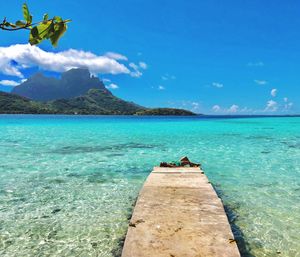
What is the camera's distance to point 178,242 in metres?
5.29

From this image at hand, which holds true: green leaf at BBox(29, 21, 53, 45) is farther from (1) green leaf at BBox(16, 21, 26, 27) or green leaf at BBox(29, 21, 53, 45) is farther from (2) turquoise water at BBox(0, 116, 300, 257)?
(2) turquoise water at BBox(0, 116, 300, 257)

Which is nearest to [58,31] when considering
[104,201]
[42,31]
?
[42,31]

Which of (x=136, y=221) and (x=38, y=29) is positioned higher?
(x=38, y=29)

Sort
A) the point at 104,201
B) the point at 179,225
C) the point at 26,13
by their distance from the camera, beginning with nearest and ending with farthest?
the point at 26,13 → the point at 179,225 → the point at 104,201

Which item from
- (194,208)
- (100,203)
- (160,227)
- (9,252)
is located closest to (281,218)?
(194,208)

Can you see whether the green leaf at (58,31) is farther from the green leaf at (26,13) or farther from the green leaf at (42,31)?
the green leaf at (26,13)

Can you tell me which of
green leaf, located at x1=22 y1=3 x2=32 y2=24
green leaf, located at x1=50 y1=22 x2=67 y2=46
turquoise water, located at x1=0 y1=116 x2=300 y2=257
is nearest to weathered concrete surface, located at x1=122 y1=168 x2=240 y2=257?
turquoise water, located at x1=0 y1=116 x2=300 y2=257

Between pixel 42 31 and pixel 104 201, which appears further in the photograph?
pixel 104 201

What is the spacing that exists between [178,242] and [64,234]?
320 centimetres

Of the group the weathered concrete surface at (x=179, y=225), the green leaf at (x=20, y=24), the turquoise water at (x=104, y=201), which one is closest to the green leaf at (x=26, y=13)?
the green leaf at (x=20, y=24)

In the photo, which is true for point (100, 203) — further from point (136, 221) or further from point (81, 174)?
point (81, 174)

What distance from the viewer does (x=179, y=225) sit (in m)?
6.00

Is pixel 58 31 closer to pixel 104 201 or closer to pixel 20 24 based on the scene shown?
pixel 20 24

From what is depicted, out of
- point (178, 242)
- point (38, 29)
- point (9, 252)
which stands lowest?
point (9, 252)
